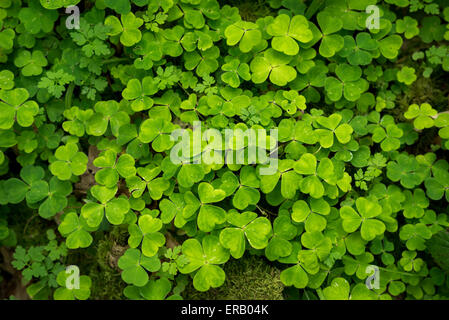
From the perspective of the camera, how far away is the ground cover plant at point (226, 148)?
7.31 feet

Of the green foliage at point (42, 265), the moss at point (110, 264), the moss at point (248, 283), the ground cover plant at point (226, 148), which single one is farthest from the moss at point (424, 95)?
the green foliage at point (42, 265)

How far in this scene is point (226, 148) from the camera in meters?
2.24

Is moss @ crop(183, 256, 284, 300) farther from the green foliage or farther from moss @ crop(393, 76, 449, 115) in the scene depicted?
moss @ crop(393, 76, 449, 115)

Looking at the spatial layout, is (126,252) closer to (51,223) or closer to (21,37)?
(51,223)

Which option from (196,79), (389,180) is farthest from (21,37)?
(389,180)

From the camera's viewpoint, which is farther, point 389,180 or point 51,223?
point 51,223

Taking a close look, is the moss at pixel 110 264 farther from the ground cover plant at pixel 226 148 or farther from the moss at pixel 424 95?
the moss at pixel 424 95

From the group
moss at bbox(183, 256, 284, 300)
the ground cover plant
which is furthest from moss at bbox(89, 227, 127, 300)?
moss at bbox(183, 256, 284, 300)

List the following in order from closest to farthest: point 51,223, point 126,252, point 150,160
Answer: point 126,252
point 150,160
point 51,223

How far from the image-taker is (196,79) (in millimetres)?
2463

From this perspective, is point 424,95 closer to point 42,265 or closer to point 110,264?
point 110,264

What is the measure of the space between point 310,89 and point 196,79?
2.59ft

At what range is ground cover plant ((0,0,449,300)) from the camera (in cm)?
223
